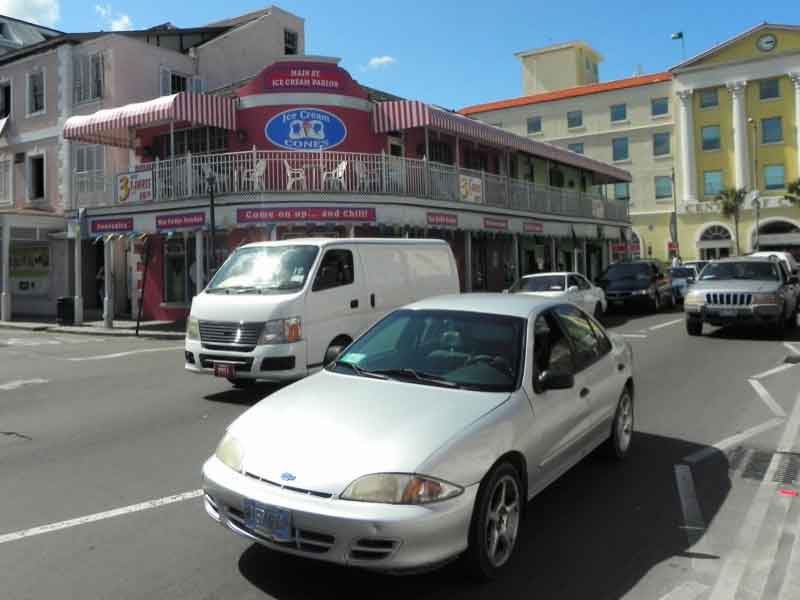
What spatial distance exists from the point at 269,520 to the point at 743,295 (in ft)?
43.1

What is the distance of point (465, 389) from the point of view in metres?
4.25

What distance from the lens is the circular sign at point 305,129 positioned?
20.6 meters

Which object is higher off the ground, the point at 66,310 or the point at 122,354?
the point at 66,310

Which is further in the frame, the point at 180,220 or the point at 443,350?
the point at 180,220

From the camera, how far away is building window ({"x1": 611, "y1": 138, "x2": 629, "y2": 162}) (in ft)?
207

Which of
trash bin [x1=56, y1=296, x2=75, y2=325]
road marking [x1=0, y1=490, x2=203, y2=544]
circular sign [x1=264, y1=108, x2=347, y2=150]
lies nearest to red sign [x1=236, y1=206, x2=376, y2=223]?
circular sign [x1=264, y1=108, x2=347, y2=150]

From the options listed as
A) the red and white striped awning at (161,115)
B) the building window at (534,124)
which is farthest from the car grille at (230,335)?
the building window at (534,124)

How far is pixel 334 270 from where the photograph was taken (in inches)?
384

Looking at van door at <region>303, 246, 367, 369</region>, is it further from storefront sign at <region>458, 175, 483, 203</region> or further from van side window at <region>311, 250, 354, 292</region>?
storefront sign at <region>458, 175, 483, 203</region>

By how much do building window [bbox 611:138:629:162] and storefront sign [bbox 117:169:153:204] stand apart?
5205 cm

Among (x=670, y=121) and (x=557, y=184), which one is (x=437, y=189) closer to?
(x=557, y=184)

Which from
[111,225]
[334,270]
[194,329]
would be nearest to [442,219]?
[111,225]

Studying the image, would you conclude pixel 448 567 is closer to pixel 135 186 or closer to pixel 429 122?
pixel 429 122

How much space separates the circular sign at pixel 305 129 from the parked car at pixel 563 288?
735cm
